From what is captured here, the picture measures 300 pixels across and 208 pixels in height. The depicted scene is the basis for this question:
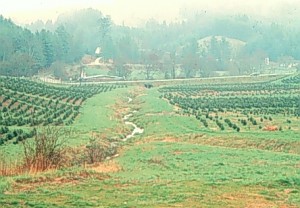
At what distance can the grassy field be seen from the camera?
1595cm

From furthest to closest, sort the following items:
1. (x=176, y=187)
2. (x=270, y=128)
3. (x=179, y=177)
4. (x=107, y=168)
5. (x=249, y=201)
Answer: (x=270, y=128) → (x=107, y=168) → (x=179, y=177) → (x=176, y=187) → (x=249, y=201)

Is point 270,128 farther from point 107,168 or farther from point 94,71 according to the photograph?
point 94,71

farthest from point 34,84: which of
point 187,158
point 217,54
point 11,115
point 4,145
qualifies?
point 217,54

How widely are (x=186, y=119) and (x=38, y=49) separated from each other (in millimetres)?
73186

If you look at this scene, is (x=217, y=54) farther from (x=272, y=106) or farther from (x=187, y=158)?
(x=187, y=158)

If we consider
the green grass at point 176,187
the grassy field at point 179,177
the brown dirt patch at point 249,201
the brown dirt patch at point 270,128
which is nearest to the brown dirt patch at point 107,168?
the grassy field at point 179,177

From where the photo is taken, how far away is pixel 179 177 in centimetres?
2044

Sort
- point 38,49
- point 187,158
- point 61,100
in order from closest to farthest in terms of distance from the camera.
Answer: point 187,158
point 61,100
point 38,49

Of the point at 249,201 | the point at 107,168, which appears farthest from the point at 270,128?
the point at 249,201

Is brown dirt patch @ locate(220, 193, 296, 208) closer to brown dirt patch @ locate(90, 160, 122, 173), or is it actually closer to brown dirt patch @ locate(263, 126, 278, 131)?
brown dirt patch @ locate(90, 160, 122, 173)

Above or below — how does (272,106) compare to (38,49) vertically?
below

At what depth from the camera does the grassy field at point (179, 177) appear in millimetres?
15948

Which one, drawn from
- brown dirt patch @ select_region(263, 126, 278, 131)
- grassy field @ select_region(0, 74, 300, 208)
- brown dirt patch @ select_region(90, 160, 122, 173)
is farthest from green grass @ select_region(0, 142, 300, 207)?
brown dirt patch @ select_region(263, 126, 278, 131)

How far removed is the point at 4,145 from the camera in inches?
1314
